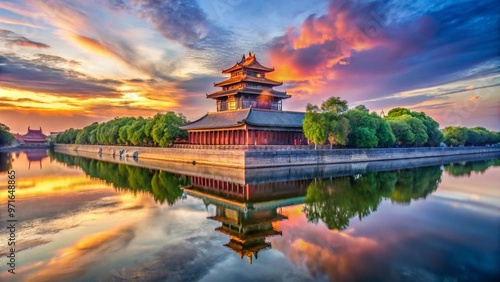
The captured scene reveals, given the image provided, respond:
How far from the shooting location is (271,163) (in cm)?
3541

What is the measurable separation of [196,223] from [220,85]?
42.4 metres

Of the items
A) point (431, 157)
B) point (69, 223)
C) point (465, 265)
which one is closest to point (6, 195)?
point (69, 223)

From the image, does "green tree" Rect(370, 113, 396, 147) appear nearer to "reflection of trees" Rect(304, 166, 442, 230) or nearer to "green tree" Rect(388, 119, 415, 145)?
"green tree" Rect(388, 119, 415, 145)

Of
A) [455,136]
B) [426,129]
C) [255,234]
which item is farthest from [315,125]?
[455,136]

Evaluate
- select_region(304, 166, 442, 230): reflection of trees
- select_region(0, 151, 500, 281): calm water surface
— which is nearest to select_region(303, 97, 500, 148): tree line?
select_region(304, 166, 442, 230): reflection of trees

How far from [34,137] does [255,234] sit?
13205 cm

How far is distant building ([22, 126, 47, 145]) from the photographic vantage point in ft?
385

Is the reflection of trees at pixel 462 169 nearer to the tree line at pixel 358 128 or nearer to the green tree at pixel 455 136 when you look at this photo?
the tree line at pixel 358 128

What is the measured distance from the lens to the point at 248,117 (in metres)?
42.1

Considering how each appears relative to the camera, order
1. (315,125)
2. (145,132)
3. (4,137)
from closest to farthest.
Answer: (315,125)
(145,132)
(4,137)

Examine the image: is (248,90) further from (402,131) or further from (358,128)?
(402,131)

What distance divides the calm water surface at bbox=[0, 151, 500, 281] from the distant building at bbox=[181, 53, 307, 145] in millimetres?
18133

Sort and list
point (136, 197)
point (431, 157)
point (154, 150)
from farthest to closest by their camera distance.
Answer: point (431, 157)
point (154, 150)
point (136, 197)

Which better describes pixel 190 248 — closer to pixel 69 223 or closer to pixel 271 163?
pixel 69 223
